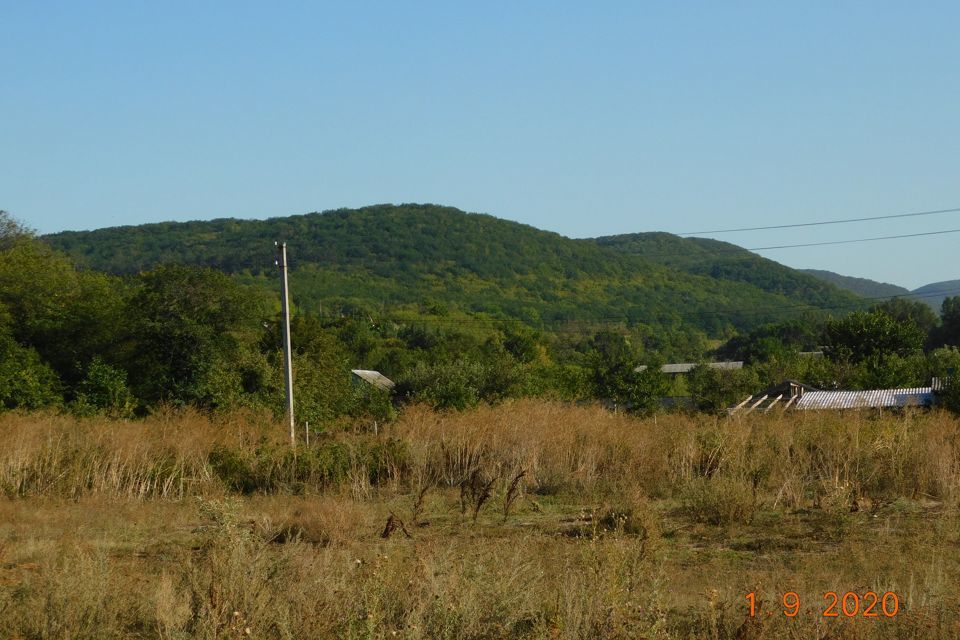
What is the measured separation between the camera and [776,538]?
10797mm

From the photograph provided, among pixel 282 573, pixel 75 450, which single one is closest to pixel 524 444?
pixel 75 450

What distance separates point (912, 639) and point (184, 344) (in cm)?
2774

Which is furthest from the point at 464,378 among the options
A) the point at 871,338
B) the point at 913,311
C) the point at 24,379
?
the point at 913,311

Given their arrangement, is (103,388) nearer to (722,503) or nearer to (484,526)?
(484,526)

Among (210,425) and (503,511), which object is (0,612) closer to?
(503,511)

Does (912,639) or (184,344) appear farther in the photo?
(184,344)

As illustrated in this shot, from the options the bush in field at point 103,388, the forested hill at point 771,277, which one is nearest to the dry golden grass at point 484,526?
the bush in field at point 103,388

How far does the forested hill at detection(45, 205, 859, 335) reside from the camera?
357 ft

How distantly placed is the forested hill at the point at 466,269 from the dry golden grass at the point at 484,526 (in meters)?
77.8
